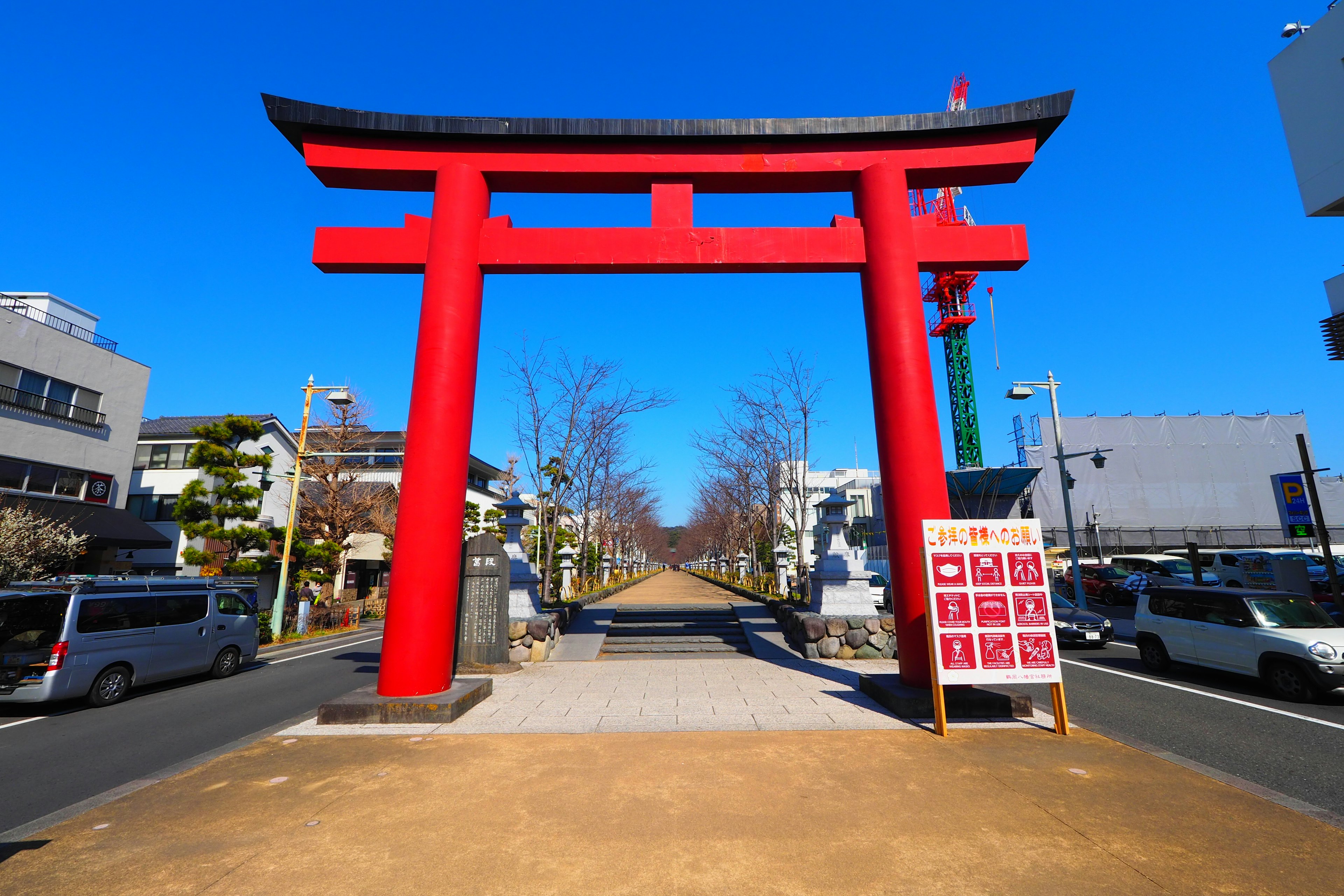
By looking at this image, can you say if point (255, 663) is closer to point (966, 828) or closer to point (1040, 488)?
point (966, 828)

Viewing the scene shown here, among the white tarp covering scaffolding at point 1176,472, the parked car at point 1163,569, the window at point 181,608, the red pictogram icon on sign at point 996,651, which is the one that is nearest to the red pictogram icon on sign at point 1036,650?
the red pictogram icon on sign at point 996,651

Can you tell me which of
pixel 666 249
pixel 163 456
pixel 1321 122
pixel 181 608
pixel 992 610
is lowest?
pixel 181 608

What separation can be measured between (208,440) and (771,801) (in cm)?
2328

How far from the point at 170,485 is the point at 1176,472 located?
7138 centimetres

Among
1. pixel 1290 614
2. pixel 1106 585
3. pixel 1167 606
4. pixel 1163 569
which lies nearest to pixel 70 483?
pixel 1167 606

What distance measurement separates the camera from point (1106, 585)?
85.4ft

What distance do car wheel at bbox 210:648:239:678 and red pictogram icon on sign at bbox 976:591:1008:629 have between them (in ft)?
48.1

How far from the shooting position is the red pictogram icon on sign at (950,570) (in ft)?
22.2

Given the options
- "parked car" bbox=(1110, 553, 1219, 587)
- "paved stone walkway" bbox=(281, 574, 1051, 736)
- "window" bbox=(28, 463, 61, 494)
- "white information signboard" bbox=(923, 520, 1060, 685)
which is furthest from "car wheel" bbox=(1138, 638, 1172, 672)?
"window" bbox=(28, 463, 61, 494)

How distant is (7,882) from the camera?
3494 millimetres

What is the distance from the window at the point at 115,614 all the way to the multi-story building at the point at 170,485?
15907mm

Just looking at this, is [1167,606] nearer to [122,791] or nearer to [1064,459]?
[1064,459]

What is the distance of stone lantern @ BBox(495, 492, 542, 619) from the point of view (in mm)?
12477

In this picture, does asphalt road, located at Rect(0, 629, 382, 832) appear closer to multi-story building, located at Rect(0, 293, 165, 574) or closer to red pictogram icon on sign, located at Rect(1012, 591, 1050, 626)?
red pictogram icon on sign, located at Rect(1012, 591, 1050, 626)
